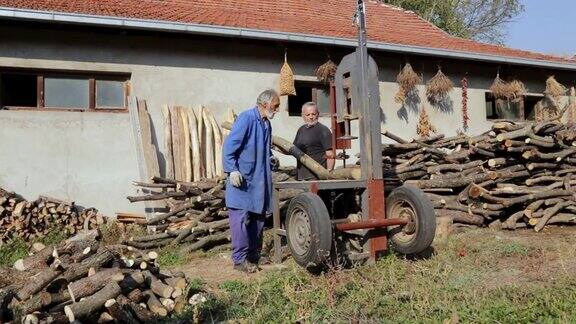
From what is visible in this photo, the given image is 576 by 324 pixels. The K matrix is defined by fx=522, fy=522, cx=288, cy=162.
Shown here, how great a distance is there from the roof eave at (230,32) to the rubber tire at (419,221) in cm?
488

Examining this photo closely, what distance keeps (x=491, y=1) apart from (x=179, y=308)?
98.8ft

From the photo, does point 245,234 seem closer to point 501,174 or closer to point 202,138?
point 202,138

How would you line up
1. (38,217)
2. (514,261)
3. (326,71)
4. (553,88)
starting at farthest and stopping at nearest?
(553,88)
(326,71)
(38,217)
(514,261)

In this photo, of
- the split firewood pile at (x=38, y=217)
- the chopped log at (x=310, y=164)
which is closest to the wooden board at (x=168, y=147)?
the split firewood pile at (x=38, y=217)

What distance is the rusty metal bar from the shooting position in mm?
5268

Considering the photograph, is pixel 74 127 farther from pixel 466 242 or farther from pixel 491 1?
pixel 491 1

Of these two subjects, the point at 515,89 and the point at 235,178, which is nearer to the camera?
the point at 235,178

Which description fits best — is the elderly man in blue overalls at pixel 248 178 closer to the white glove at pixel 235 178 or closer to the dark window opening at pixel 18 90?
the white glove at pixel 235 178

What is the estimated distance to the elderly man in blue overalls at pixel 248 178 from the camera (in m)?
5.74

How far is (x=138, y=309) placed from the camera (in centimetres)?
441

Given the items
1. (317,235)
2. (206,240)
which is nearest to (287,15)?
(206,240)

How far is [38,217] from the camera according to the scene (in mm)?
7934

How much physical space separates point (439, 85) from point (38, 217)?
8.05 m

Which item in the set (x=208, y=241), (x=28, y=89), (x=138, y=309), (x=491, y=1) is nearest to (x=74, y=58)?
(x=28, y=89)
